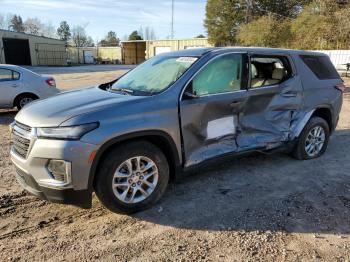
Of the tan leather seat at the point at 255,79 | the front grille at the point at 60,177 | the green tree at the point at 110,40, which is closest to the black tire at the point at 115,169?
the front grille at the point at 60,177

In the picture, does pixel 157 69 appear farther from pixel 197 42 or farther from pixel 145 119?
pixel 197 42

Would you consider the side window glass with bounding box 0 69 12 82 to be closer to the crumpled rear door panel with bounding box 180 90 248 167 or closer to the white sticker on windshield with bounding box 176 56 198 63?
the white sticker on windshield with bounding box 176 56 198 63

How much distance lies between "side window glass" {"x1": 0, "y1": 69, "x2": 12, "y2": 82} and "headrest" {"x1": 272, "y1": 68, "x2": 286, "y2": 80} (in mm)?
7310

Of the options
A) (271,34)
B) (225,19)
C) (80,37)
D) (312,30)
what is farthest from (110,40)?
(312,30)

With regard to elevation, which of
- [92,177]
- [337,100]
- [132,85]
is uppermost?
[132,85]

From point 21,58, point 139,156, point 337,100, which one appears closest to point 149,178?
point 139,156

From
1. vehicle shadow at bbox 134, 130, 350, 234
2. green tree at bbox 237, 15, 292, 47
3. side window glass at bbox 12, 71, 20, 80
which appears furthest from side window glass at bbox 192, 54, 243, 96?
green tree at bbox 237, 15, 292, 47

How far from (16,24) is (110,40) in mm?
26686

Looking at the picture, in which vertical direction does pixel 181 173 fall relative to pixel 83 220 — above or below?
above

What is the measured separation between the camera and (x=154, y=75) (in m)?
4.54

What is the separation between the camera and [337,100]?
5.94 metres

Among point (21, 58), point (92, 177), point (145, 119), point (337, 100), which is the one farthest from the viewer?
point (21, 58)

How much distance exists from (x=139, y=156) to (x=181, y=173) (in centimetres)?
64

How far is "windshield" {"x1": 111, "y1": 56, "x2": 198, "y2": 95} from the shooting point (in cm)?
418
